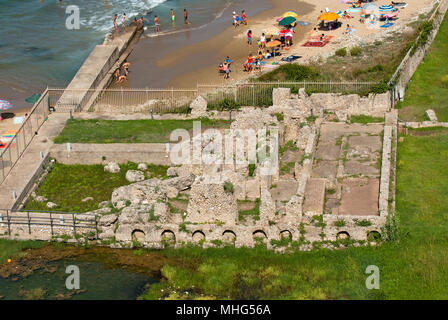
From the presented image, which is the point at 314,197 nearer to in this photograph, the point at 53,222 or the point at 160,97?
the point at 53,222

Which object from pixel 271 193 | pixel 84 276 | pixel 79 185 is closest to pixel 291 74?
pixel 271 193

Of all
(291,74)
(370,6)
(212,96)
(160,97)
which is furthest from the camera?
(370,6)

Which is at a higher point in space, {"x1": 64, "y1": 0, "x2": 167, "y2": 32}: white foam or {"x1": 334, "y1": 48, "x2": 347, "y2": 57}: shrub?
{"x1": 334, "y1": 48, "x2": 347, "y2": 57}: shrub

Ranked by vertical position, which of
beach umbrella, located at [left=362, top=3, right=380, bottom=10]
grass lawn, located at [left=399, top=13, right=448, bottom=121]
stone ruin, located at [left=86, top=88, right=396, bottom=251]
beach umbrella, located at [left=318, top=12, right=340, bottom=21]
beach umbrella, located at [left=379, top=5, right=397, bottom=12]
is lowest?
stone ruin, located at [left=86, top=88, right=396, bottom=251]

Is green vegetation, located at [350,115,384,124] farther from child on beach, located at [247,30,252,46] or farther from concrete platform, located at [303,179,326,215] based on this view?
child on beach, located at [247,30,252,46]

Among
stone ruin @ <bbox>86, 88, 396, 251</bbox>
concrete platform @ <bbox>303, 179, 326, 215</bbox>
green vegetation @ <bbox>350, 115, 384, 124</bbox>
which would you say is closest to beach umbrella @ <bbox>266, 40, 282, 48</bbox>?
green vegetation @ <bbox>350, 115, 384, 124</bbox>

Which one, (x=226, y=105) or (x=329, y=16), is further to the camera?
(x=329, y=16)

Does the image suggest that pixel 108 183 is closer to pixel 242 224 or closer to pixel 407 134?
pixel 242 224

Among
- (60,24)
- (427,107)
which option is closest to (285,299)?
(427,107)
